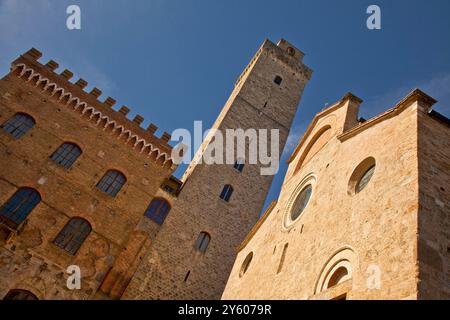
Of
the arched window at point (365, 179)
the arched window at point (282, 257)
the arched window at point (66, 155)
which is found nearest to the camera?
the arched window at point (365, 179)

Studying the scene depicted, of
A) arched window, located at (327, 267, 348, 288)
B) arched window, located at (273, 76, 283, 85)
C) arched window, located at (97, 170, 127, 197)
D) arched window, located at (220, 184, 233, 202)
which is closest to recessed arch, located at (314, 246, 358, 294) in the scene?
arched window, located at (327, 267, 348, 288)

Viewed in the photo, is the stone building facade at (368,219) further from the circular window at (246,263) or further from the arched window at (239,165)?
the arched window at (239,165)

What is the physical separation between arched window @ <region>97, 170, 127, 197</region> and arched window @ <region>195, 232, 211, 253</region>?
438 cm

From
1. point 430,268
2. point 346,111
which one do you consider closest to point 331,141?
point 346,111

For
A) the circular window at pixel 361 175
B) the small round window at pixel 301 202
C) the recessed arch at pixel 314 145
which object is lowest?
the circular window at pixel 361 175

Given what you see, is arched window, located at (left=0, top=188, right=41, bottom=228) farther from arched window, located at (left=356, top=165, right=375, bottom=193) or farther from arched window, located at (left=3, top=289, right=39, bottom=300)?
arched window, located at (left=356, top=165, right=375, bottom=193)

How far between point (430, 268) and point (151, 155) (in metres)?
14.2

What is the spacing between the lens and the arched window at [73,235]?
536 inches

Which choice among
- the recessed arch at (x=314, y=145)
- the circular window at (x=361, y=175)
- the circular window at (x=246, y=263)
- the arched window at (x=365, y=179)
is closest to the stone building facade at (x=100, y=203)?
the circular window at (x=246, y=263)

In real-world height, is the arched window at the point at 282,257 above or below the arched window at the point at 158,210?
below

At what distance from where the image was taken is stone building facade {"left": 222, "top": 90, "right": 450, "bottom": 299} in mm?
5438

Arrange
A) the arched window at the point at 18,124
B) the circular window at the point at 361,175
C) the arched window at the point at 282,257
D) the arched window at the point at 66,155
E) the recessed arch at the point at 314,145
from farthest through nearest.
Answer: the arched window at the point at 66,155, the arched window at the point at 18,124, the recessed arch at the point at 314,145, the arched window at the point at 282,257, the circular window at the point at 361,175

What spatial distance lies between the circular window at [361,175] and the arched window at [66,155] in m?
11.8
